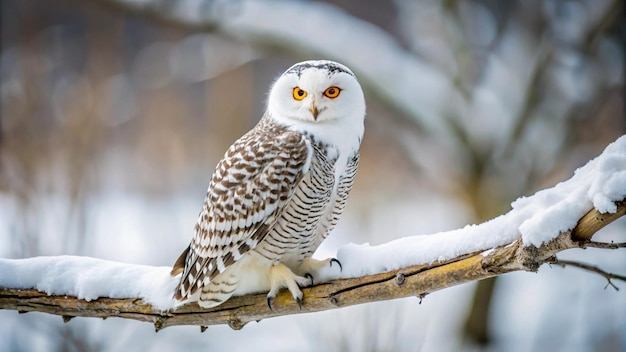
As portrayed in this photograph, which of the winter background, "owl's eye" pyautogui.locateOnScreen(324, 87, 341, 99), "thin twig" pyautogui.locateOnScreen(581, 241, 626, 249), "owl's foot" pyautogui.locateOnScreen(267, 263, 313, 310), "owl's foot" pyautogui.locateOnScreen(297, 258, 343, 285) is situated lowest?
"thin twig" pyautogui.locateOnScreen(581, 241, 626, 249)

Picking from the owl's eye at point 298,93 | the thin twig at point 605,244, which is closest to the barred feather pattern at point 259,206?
the owl's eye at point 298,93

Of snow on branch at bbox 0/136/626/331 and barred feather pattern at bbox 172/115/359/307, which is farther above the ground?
barred feather pattern at bbox 172/115/359/307

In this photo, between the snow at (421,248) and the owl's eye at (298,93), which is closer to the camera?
the snow at (421,248)

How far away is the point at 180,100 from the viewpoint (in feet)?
21.9

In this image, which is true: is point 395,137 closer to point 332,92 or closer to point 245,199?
point 332,92

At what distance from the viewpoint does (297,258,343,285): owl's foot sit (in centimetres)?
207

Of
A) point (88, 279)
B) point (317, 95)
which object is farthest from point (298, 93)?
point (88, 279)

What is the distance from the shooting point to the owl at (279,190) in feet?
6.63

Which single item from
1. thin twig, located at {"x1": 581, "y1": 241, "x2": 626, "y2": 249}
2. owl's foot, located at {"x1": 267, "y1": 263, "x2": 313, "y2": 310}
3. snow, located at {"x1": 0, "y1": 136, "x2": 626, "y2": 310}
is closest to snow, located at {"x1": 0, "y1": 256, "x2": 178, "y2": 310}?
snow, located at {"x1": 0, "y1": 136, "x2": 626, "y2": 310}

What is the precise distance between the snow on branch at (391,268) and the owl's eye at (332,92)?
1.56ft

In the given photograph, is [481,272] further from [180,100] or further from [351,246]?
[180,100]

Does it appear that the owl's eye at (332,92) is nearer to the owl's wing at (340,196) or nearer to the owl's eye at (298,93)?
the owl's eye at (298,93)

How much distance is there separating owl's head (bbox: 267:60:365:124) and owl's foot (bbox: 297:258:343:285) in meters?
0.45

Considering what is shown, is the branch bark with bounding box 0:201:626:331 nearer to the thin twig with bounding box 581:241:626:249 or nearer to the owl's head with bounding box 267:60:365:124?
the thin twig with bounding box 581:241:626:249
